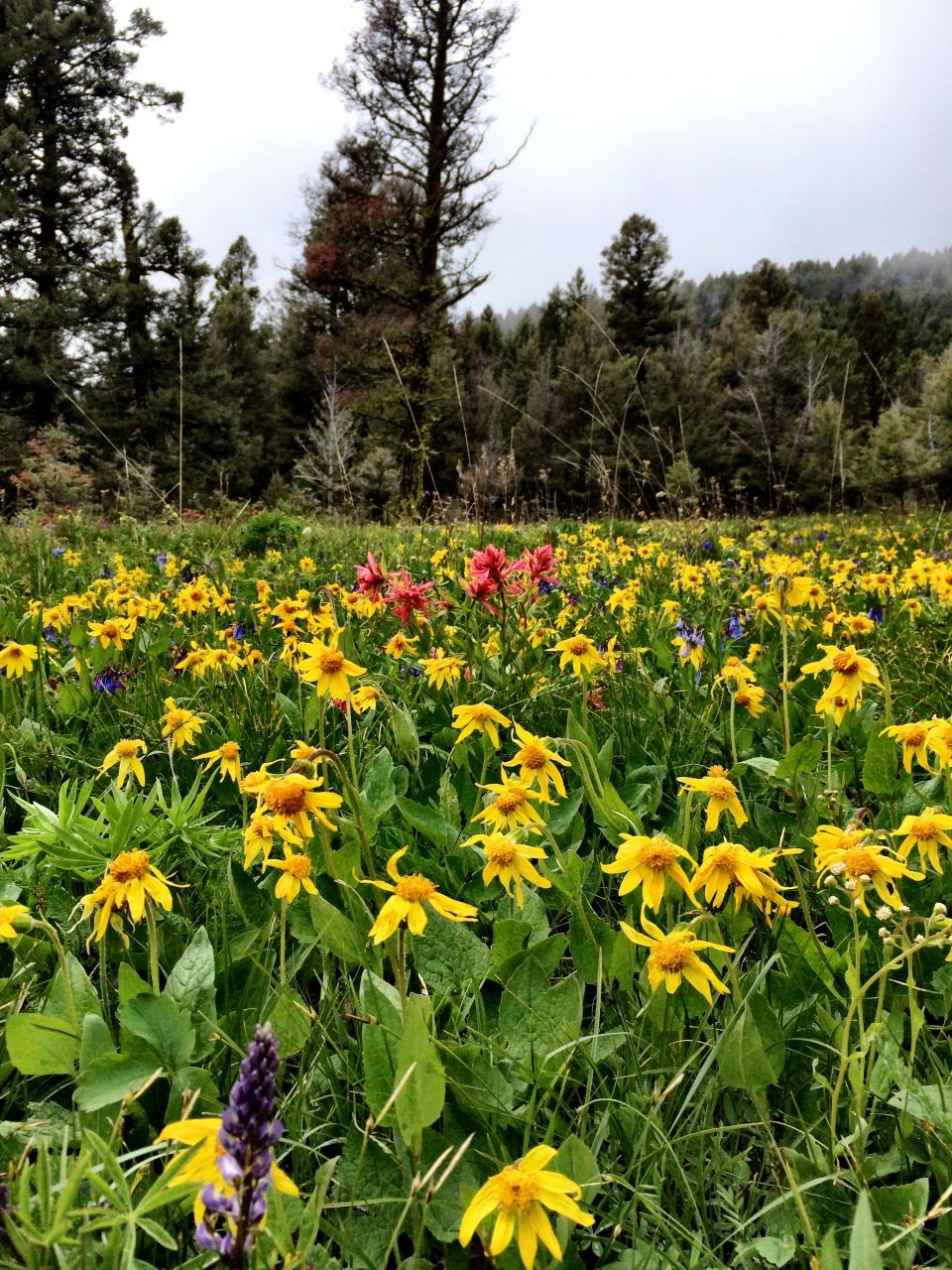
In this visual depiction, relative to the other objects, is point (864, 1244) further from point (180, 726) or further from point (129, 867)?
point (180, 726)

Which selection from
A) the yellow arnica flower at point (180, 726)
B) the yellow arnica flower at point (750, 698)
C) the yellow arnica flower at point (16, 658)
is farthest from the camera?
the yellow arnica flower at point (16, 658)

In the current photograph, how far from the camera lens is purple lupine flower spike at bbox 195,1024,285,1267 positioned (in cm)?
46

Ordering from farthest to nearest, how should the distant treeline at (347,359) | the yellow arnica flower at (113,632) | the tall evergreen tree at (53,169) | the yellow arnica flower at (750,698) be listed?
the tall evergreen tree at (53,169) < the distant treeline at (347,359) < the yellow arnica flower at (113,632) < the yellow arnica flower at (750,698)

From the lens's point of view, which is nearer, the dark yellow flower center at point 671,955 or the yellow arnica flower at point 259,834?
the dark yellow flower center at point 671,955

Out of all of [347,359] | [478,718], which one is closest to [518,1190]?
[478,718]

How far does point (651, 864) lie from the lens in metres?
0.96

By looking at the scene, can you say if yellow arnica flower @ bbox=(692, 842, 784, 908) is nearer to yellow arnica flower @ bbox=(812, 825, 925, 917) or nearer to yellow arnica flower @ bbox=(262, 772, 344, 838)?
yellow arnica flower @ bbox=(812, 825, 925, 917)

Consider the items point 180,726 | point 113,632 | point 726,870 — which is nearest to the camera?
point 726,870

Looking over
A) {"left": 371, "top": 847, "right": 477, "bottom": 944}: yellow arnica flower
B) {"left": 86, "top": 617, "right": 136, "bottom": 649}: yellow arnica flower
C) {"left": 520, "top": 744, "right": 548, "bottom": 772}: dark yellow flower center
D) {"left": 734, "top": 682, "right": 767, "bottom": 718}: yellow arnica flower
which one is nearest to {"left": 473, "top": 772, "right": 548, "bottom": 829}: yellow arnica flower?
{"left": 520, "top": 744, "right": 548, "bottom": 772}: dark yellow flower center

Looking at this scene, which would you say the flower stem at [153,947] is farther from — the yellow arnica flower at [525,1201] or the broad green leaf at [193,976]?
the yellow arnica flower at [525,1201]

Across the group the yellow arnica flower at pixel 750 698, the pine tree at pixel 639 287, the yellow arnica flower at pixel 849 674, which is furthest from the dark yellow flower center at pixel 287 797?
the pine tree at pixel 639 287

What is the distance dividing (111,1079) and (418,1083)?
14.7 inches

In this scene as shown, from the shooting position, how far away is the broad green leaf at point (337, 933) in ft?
3.45

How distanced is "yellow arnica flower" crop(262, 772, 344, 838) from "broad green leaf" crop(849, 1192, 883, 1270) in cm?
65
